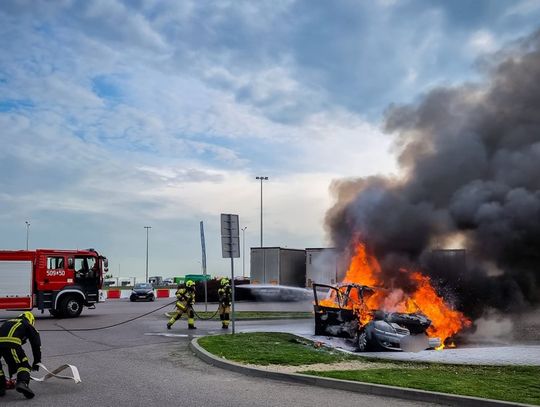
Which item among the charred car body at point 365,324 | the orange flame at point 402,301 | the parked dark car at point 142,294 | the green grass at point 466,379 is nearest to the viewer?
the green grass at point 466,379

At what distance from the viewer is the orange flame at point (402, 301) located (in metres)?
13.2

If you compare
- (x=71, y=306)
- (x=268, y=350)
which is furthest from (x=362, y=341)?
(x=71, y=306)

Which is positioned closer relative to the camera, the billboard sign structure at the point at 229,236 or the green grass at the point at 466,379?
the green grass at the point at 466,379

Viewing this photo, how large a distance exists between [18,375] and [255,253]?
26852 millimetres

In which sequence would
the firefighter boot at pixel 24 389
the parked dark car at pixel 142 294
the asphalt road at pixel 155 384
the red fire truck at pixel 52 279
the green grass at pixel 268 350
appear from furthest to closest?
the parked dark car at pixel 142 294 → the red fire truck at pixel 52 279 → the green grass at pixel 268 350 → the asphalt road at pixel 155 384 → the firefighter boot at pixel 24 389

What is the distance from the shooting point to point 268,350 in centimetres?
1088

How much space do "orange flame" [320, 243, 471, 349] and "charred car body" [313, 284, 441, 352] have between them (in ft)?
0.18

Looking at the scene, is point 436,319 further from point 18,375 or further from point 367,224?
point 18,375

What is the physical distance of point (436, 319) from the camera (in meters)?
14.4

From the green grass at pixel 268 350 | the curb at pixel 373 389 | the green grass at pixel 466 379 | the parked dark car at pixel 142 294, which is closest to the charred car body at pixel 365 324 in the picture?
the green grass at pixel 268 350

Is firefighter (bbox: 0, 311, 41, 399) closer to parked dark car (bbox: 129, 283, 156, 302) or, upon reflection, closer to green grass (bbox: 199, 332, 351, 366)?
green grass (bbox: 199, 332, 351, 366)

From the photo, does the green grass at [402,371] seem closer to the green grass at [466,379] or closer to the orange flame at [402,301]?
the green grass at [466,379]

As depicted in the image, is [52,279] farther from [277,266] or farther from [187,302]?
[277,266]

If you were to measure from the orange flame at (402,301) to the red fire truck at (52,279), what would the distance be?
32.7ft
